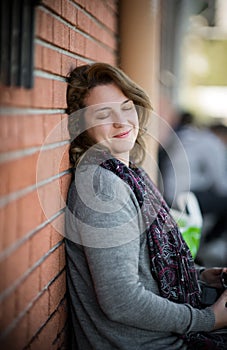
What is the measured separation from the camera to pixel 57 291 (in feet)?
7.07

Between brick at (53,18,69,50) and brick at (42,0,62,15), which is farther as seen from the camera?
brick at (53,18,69,50)

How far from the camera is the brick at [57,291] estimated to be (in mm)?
2070

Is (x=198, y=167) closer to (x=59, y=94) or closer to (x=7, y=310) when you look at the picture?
(x=59, y=94)

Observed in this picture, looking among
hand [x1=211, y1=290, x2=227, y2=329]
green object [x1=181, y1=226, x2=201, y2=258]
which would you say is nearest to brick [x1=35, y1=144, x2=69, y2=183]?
hand [x1=211, y1=290, x2=227, y2=329]

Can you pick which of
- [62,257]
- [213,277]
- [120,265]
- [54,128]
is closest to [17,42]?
[54,128]

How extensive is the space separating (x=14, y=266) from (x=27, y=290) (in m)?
0.18

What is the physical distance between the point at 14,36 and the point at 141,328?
114 cm

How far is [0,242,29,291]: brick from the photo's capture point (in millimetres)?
1525

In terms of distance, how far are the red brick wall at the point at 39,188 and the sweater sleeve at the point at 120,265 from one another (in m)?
0.16

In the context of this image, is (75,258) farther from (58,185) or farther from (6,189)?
(6,189)

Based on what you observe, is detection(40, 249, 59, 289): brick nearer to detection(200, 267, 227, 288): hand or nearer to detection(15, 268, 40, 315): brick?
detection(15, 268, 40, 315): brick

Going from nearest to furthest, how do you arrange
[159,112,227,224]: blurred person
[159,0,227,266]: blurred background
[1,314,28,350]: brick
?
[1,314,28,350]: brick < [159,112,227,224]: blurred person < [159,0,227,266]: blurred background

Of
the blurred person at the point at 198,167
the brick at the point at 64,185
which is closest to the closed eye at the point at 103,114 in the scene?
the brick at the point at 64,185

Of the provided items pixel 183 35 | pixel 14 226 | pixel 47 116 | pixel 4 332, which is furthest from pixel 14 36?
pixel 183 35
